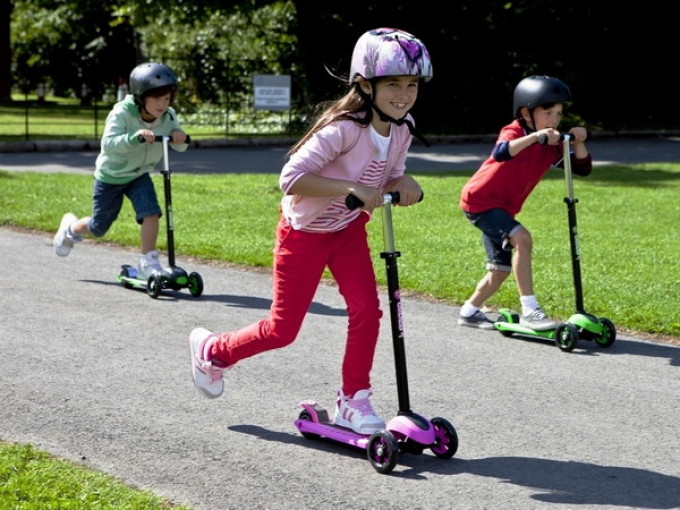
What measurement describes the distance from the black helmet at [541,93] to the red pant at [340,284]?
236cm

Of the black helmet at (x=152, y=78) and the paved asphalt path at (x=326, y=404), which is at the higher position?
the black helmet at (x=152, y=78)

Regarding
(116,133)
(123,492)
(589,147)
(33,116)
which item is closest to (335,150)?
(123,492)

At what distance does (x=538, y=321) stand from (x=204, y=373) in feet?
8.64

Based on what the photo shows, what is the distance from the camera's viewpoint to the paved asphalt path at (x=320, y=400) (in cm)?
472

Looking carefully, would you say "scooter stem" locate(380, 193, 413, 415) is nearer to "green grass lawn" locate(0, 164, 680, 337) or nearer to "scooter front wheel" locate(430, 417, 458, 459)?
"scooter front wheel" locate(430, 417, 458, 459)

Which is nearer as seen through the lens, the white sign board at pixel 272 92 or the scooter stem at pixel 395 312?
the scooter stem at pixel 395 312

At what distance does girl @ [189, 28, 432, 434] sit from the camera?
4.93m

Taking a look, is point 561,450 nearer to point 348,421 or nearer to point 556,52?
point 348,421

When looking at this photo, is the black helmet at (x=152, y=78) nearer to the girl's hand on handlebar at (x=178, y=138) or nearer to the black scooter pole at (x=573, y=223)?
the girl's hand on handlebar at (x=178, y=138)

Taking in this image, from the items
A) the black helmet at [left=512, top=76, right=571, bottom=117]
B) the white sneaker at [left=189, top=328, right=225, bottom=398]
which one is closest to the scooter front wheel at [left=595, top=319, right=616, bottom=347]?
the black helmet at [left=512, top=76, right=571, bottom=117]

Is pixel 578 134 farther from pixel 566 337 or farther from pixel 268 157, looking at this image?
pixel 268 157

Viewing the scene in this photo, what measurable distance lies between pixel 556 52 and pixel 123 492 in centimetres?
2550

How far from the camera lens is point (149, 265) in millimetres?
9195

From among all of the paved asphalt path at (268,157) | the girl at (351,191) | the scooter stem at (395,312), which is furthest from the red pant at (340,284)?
the paved asphalt path at (268,157)
